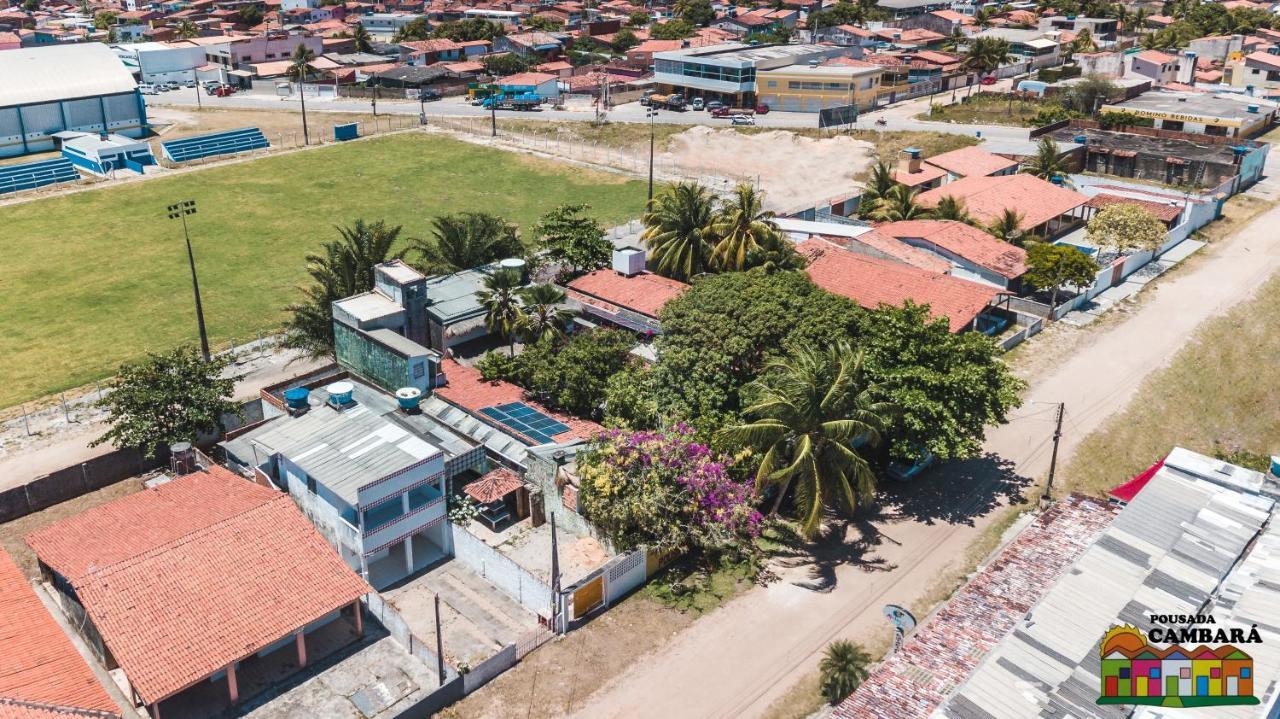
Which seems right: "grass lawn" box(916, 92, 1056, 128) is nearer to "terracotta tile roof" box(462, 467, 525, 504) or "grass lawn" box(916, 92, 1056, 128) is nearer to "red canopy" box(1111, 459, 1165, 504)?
"red canopy" box(1111, 459, 1165, 504)

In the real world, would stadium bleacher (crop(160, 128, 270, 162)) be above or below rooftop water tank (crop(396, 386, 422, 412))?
above

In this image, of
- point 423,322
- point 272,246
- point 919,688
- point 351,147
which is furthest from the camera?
point 351,147

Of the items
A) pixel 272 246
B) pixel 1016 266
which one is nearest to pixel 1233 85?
pixel 1016 266

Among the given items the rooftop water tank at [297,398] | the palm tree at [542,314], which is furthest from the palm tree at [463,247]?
the rooftop water tank at [297,398]

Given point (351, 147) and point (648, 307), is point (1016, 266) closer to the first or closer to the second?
point (648, 307)

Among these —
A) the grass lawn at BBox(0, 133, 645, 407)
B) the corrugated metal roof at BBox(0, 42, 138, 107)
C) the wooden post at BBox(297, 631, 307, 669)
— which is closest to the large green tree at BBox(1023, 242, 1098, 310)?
the grass lawn at BBox(0, 133, 645, 407)

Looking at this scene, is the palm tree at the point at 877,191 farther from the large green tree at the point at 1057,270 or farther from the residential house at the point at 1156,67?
the residential house at the point at 1156,67

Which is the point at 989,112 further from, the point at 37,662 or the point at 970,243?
the point at 37,662
